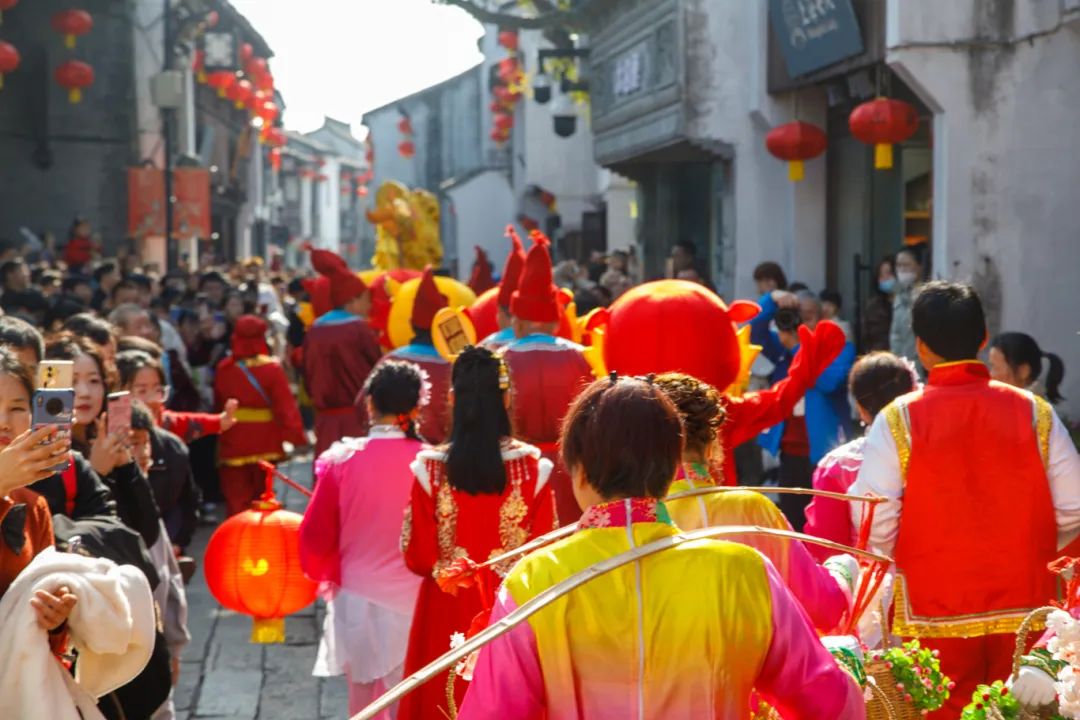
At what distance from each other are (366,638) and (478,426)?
4.34 ft

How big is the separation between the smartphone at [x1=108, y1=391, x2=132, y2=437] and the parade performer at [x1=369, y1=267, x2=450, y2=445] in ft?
12.0

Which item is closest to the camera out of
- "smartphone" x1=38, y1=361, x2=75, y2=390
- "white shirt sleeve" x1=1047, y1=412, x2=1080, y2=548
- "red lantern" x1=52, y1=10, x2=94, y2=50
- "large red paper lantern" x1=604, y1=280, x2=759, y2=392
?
"smartphone" x1=38, y1=361, x2=75, y2=390

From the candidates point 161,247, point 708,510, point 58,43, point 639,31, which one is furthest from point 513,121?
point 708,510

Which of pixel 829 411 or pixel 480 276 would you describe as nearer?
pixel 829 411

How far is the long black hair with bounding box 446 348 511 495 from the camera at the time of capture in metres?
5.54

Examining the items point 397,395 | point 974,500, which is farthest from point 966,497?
point 397,395

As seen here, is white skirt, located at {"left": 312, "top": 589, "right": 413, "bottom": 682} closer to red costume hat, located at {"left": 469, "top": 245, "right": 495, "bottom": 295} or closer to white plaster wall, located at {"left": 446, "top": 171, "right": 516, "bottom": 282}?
red costume hat, located at {"left": 469, "top": 245, "right": 495, "bottom": 295}

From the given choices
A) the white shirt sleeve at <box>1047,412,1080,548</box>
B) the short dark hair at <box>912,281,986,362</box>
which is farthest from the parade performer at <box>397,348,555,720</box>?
the white shirt sleeve at <box>1047,412,1080,548</box>

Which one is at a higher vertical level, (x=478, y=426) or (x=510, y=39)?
(x=510, y=39)

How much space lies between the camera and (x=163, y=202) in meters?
28.4

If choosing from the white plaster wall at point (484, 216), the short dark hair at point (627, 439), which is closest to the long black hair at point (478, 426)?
the short dark hair at point (627, 439)

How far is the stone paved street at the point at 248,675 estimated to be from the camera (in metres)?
8.13

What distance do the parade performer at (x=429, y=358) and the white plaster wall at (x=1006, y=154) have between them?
409 centimetres

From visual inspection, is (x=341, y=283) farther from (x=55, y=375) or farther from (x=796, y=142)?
(x=55, y=375)
